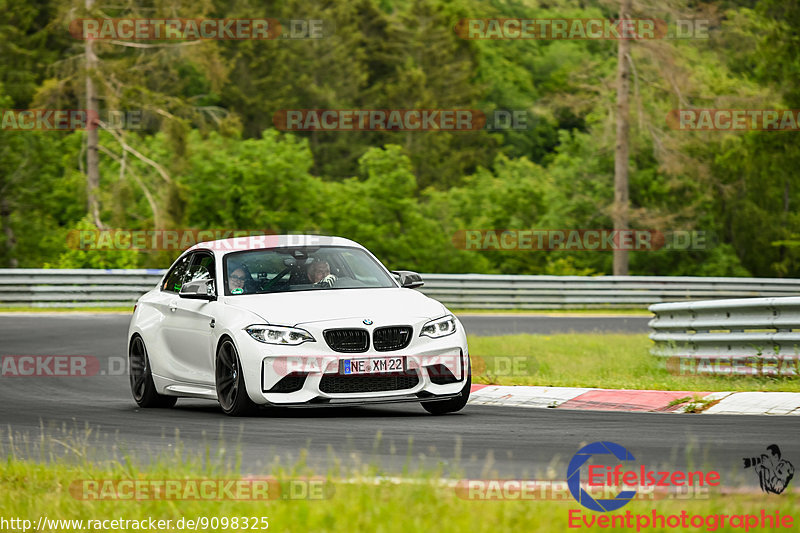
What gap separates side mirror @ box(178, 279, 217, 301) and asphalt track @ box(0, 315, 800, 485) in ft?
3.43

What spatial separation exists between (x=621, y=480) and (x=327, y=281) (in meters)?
5.54

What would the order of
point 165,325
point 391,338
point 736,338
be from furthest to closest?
point 736,338 < point 165,325 < point 391,338

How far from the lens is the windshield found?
1170 centimetres

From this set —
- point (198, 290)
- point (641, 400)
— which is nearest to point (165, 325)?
point (198, 290)

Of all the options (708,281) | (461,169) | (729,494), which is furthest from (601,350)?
(461,169)

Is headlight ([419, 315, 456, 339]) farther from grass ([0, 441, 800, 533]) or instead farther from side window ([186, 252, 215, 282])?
grass ([0, 441, 800, 533])

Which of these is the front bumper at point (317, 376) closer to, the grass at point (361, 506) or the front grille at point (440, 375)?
the front grille at point (440, 375)

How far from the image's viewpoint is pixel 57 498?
6.64 metres

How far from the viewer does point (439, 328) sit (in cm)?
1096

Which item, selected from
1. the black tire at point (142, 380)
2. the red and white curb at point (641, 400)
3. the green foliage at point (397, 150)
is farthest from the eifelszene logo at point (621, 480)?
the green foliage at point (397, 150)

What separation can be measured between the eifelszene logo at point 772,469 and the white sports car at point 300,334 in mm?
3536

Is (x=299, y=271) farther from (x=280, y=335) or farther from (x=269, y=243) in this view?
(x=280, y=335)

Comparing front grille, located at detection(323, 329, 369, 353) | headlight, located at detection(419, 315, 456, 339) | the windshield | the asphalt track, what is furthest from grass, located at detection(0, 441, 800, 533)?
the windshield

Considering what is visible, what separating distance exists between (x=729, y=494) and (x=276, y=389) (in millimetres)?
5040
